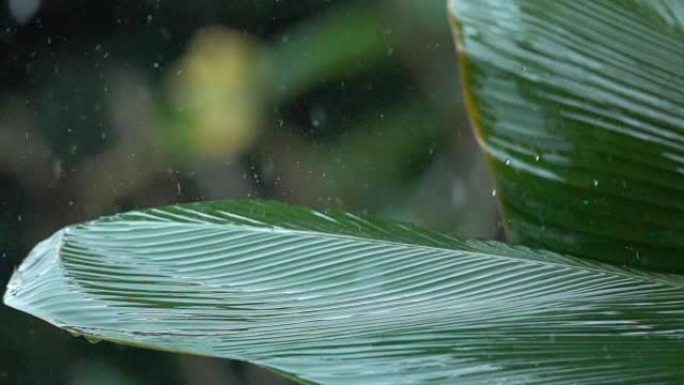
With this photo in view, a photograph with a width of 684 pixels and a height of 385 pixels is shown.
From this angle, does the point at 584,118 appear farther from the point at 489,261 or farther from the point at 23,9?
the point at 23,9

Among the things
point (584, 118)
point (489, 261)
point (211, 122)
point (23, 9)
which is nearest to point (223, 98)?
point (211, 122)

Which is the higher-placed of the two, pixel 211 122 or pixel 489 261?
pixel 489 261

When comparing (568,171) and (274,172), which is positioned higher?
(568,171)

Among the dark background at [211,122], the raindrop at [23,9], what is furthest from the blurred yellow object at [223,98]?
the raindrop at [23,9]

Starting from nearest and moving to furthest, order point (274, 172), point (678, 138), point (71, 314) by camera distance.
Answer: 1. point (71, 314)
2. point (678, 138)
3. point (274, 172)

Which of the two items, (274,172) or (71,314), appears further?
(274,172)

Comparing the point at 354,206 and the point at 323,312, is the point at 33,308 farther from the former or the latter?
the point at 354,206

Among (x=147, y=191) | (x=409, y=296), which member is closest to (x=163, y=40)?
(x=147, y=191)

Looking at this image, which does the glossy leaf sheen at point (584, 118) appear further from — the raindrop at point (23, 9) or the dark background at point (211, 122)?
the raindrop at point (23, 9)
